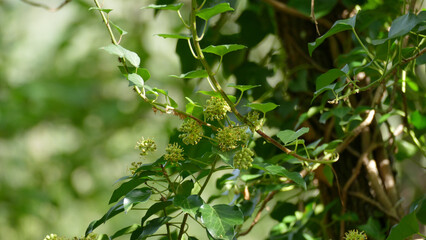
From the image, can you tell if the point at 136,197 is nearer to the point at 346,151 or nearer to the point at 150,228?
the point at 150,228

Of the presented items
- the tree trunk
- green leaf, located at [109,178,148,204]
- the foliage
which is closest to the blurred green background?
the tree trunk

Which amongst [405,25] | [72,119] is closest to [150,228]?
[405,25]

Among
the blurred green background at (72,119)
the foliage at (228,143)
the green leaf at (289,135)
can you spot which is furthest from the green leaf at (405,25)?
the blurred green background at (72,119)

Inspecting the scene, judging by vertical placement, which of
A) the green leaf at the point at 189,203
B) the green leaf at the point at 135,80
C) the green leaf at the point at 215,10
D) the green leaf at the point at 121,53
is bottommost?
the green leaf at the point at 189,203

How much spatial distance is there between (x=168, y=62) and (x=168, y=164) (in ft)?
5.67

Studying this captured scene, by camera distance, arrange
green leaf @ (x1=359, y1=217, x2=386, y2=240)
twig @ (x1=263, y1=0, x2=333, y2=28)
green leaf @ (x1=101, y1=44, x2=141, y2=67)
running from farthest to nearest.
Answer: twig @ (x1=263, y1=0, x2=333, y2=28) < green leaf @ (x1=359, y1=217, x2=386, y2=240) < green leaf @ (x1=101, y1=44, x2=141, y2=67)

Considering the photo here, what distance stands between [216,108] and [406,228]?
0.19 meters

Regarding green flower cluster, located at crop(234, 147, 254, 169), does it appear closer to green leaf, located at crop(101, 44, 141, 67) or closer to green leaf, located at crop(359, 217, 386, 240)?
green leaf, located at crop(101, 44, 141, 67)

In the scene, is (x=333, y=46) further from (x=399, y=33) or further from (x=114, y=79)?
(x=114, y=79)

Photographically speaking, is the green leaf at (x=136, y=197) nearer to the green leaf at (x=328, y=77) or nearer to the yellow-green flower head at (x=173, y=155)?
the yellow-green flower head at (x=173, y=155)

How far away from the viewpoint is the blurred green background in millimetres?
1919

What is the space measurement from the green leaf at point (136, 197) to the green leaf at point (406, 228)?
21 centimetres

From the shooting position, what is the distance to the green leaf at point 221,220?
0.40m

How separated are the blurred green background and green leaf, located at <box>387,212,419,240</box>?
141 centimetres
